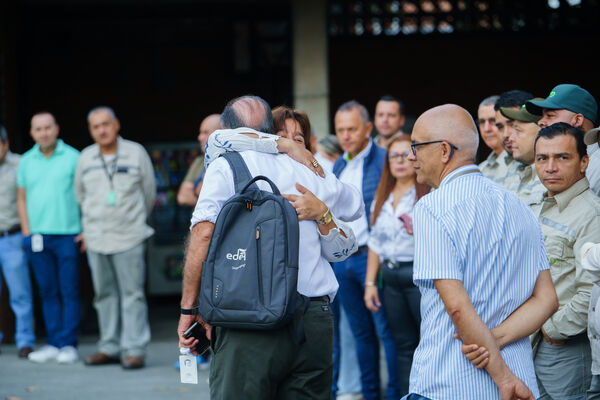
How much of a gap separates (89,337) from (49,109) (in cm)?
398

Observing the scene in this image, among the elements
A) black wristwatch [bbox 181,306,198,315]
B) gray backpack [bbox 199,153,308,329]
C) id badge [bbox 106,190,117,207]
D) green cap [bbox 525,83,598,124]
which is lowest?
black wristwatch [bbox 181,306,198,315]

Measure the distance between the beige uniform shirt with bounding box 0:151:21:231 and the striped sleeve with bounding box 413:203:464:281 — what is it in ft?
19.7

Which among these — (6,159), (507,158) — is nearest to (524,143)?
(507,158)

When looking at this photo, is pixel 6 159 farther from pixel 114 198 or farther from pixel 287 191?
pixel 287 191

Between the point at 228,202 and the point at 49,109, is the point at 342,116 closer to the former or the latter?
the point at 228,202

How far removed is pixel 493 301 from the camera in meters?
2.67

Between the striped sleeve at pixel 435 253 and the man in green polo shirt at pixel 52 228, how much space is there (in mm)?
5431

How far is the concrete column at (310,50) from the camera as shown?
8.66 meters

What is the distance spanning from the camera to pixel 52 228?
7402mm

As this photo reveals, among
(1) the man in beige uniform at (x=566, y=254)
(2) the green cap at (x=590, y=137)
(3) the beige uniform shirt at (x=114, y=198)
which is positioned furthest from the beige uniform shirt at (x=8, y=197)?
(2) the green cap at (x=590, y=137)

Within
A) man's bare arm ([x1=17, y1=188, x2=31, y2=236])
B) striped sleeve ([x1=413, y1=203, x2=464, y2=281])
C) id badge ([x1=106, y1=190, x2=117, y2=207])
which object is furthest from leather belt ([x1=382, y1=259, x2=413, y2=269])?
man's bare arm ([x1=17, y1=188, x2=31, y2=236])

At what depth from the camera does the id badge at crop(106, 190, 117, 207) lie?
7.08 m

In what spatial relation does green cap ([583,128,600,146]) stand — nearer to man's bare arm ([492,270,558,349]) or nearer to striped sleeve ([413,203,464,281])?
man's bare arm ([492,270,558,349])

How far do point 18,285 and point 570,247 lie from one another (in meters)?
5.73
